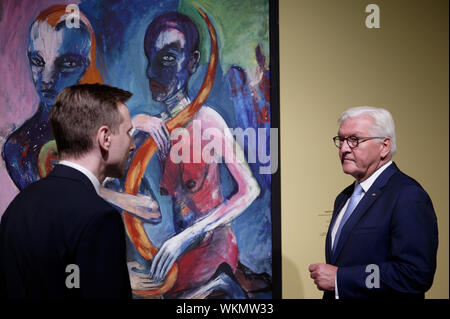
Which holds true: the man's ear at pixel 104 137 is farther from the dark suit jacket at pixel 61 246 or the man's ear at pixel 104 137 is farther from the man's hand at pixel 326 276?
the man's hand at pixel 326 276

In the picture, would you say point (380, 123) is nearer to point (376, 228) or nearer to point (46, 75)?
point (376, 228)

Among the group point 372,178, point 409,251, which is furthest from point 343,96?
point 409,251

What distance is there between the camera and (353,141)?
6.19 feet

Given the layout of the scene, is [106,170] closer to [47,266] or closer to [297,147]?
[47,266]

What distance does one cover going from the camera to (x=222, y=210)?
2453 millimetres

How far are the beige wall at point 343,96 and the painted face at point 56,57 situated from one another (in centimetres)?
120

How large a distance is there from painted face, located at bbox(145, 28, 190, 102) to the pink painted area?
54cm

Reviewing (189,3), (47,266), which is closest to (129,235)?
(47,266)

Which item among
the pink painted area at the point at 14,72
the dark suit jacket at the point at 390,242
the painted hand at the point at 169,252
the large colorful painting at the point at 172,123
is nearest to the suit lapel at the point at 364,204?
the dark suit jacket at the point at 390,242

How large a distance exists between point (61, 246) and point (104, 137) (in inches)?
15.9

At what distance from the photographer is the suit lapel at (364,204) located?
1.80 m

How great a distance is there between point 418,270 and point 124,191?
157cm

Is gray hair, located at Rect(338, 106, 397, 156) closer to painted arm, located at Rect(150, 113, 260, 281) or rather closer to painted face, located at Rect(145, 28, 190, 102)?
painted arm, located at Rect(150, 113, 260, 281)

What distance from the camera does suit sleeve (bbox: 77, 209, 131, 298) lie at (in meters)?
1.17
